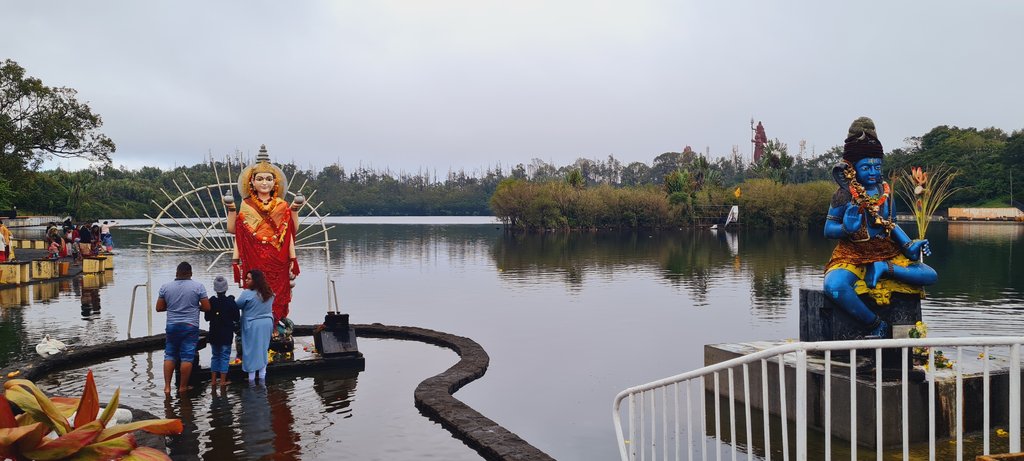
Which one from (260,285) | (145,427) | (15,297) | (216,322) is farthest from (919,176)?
(15,297)

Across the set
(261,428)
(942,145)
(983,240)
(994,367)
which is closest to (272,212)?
(261,428)

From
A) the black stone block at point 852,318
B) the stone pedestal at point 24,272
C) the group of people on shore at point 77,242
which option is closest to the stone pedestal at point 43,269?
the stone pedestal at point 24,272

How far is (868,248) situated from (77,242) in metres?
26.5

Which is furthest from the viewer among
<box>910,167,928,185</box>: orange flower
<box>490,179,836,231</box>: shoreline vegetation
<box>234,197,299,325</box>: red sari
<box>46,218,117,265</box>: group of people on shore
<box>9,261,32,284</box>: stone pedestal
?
<box>490,179,836,231</box>: shoreline vegetation

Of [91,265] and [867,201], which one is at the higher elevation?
[867,201]

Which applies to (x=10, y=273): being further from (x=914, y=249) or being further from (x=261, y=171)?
(x=914, y=249)

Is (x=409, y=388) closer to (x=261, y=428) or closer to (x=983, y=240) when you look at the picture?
(x=261, y=428)

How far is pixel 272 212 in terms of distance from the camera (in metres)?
10.7

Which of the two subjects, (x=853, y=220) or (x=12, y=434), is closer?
(x=12, y=434)

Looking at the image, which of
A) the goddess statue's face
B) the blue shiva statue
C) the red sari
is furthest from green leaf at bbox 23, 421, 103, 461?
the goddess statue's face

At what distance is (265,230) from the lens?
10586mm

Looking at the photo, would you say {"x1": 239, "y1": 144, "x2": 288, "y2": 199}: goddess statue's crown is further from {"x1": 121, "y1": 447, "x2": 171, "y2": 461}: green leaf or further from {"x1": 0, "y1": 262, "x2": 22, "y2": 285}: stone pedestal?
{"x1": 0, "y1": 262, "x2": 22, "y2": 285}: stone pedestal

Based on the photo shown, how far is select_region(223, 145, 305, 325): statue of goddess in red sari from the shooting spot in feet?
34.4

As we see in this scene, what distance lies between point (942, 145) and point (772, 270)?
6377 cm
